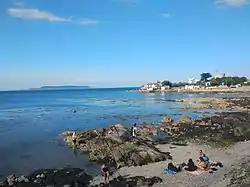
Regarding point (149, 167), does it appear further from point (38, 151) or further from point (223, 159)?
point (38, 151)

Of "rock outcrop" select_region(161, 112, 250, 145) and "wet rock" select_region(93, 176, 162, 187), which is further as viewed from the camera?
"rock outcrop" select_region(161, 112, 250, 145)

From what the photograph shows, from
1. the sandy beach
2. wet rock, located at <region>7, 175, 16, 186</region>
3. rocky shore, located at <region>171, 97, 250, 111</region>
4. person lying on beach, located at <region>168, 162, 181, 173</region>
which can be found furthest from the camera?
rocky shore, located at <region>171, 97, 250, 111</region>

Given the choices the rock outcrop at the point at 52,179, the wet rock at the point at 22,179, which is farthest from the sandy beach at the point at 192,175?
the wet rock at the point at 22,179

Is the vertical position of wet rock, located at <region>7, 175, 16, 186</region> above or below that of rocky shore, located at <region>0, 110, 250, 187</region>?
below

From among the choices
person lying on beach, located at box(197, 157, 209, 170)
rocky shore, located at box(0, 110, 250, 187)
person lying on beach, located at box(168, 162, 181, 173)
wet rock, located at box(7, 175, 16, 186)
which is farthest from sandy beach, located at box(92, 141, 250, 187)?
wet rock, located at box(7, 175, 16, 186)

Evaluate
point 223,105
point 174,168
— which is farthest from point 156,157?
point 223,105

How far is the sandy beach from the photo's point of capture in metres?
23.1

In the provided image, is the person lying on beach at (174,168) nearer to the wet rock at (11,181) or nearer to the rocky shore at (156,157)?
the rocky shore at (156,157)

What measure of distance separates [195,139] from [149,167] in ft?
46.0

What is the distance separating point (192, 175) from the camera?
24.9m

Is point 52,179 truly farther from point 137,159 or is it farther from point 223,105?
point 223,105

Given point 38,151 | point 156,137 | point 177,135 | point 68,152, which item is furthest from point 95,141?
point 177,135

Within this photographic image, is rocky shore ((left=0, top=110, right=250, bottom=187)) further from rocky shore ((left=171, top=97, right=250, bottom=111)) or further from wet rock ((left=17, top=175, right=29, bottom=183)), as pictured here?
rocky shore ((left=171, top=97, right=250, bottom=111))

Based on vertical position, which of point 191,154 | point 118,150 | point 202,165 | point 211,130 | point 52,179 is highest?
point 118,150
